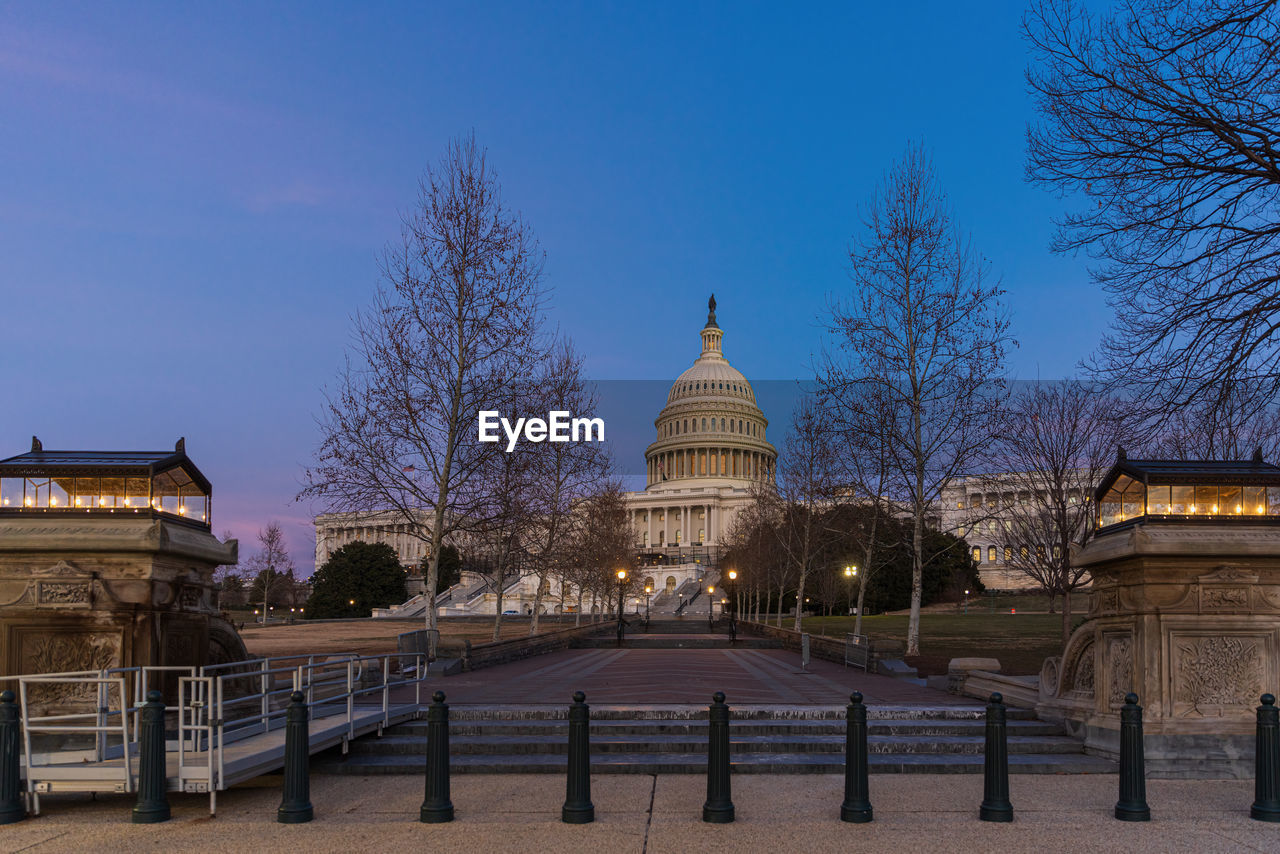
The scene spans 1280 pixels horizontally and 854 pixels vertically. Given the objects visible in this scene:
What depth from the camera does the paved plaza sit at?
331 inches

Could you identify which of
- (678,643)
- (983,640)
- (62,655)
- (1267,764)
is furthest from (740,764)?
(678,643)

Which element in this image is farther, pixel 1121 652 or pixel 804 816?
pixel 1121 652

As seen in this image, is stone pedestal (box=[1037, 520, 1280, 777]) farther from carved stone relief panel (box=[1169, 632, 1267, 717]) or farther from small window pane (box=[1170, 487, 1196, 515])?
small window pane (box=[1170, 487, 1196, 515])

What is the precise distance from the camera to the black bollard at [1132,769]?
902 centimetres

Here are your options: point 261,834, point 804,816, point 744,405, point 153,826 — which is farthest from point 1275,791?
point 744,405

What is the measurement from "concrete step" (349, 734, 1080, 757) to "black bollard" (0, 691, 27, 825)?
12.9ft

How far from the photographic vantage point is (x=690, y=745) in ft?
41.6

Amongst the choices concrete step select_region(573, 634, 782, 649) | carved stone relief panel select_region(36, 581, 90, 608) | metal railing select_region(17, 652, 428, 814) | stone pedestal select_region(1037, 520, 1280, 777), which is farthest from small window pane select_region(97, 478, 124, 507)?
concrete step select_region(573, 634, 782, 649)

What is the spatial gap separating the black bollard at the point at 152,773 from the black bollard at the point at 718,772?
4.94 metres

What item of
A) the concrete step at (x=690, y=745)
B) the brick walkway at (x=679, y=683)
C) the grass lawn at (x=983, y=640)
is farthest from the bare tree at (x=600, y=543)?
the concrete step at (x=690, y=745)

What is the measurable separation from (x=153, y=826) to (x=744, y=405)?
159 m

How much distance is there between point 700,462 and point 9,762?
154316 millimetres

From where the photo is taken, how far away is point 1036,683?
15.0m

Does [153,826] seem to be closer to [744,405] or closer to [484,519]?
[484,519]
